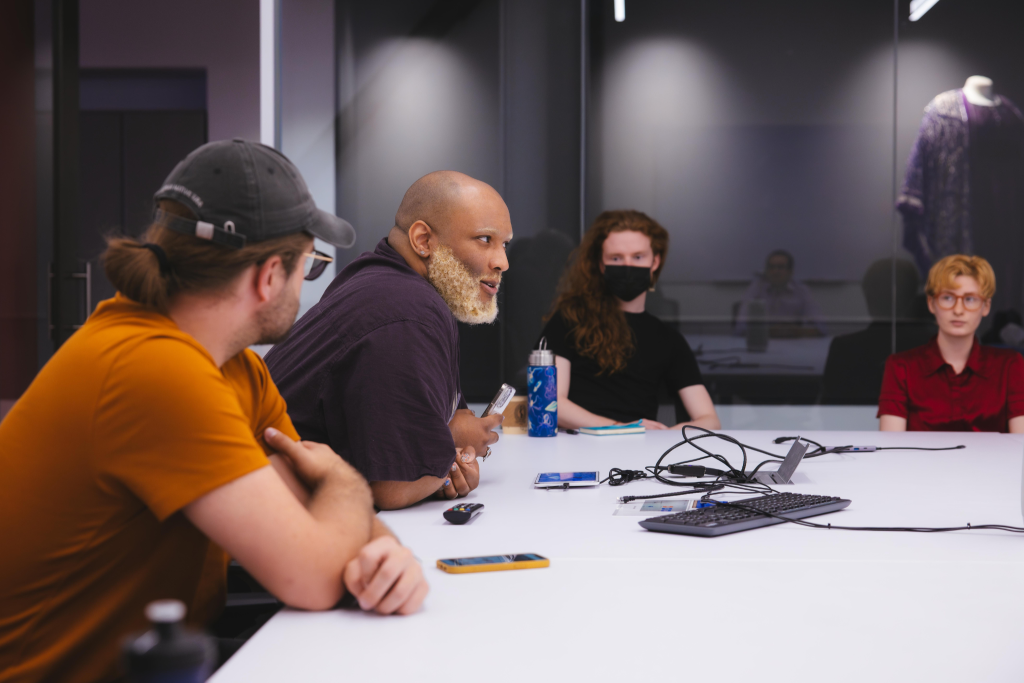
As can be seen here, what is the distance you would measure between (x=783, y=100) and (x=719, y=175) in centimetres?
48

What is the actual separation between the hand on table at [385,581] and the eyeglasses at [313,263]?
1.31 ft

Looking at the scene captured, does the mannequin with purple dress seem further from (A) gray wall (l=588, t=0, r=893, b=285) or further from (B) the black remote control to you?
(B) the black remote control

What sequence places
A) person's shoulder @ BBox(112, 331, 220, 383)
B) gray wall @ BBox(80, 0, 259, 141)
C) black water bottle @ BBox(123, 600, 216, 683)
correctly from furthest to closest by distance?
gray wall @ BBox(80, 0, 259, 141) → person's shoulder @ BBox(112, 331, 220, 383) → black water bottle @ BBox(123, 600, 216, 683)

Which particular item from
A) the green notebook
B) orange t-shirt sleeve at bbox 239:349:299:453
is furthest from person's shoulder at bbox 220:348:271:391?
the green notebook

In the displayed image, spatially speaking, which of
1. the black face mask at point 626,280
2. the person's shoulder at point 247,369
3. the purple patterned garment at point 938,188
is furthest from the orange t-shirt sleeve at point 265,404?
the purple patterned garment at point 938,188

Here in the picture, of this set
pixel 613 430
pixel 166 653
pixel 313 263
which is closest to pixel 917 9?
pixel 613 430

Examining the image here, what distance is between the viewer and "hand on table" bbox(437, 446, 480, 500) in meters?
1.43

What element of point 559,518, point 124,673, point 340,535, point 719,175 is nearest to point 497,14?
point 719,175

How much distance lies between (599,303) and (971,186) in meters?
2.17

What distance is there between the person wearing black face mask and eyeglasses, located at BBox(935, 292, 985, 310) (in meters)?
0.88

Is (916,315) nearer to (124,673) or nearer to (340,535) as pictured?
(340,535)

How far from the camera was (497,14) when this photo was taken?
3791 mm

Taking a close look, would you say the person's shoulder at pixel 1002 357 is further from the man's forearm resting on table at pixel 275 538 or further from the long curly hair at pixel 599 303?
the man's forearm resting on table at pixel 275 538

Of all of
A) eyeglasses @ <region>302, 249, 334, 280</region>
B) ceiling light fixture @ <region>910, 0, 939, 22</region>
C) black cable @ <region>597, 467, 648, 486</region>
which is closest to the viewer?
eyeglasses @ <region>302, 249, 334, 280</region>
